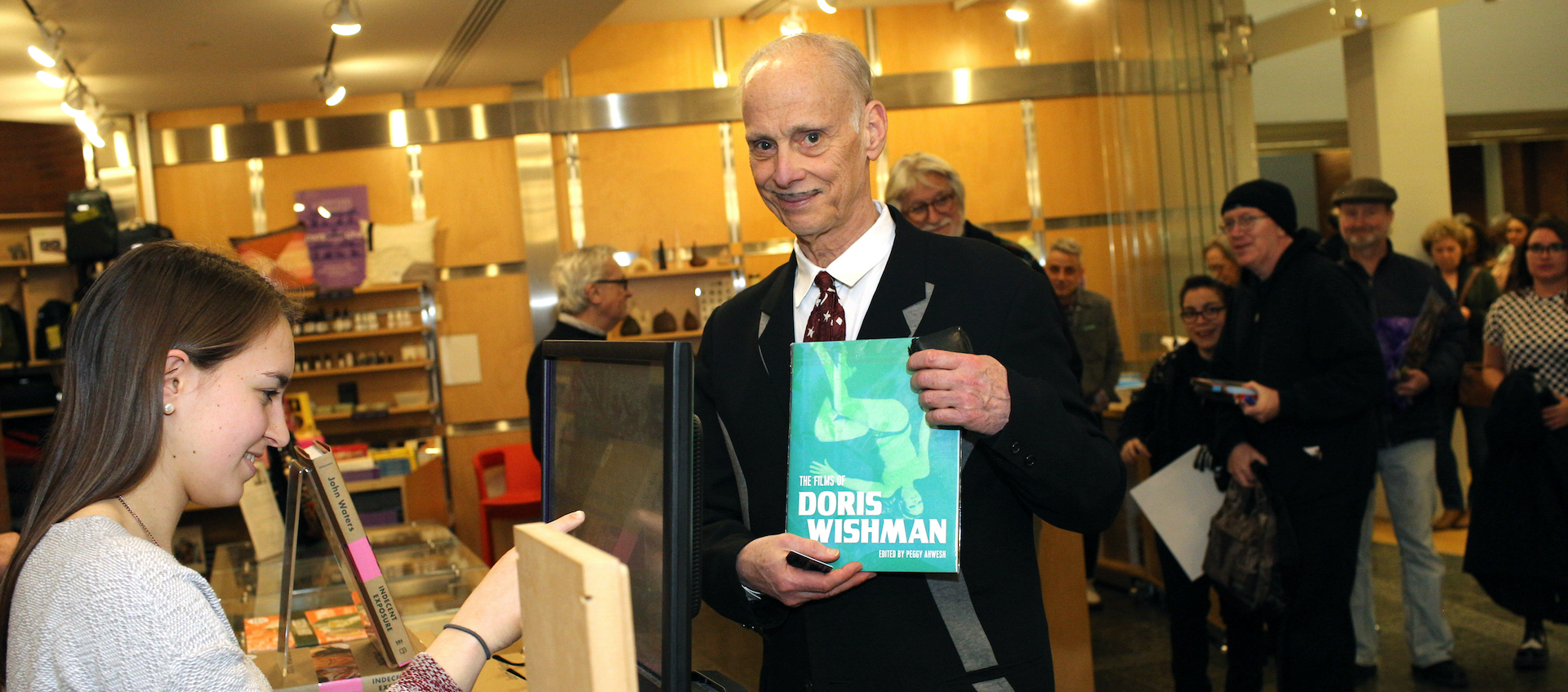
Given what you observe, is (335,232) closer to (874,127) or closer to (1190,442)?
(1190,442)

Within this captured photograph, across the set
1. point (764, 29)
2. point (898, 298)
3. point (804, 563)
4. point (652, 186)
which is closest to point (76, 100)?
point (652, 186)

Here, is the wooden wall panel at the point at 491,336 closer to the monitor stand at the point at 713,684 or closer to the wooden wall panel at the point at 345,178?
the wooden wall panel at the point at 345,178

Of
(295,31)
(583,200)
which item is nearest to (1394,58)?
(583,200)

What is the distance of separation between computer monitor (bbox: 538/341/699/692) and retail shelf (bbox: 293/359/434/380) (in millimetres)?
6486

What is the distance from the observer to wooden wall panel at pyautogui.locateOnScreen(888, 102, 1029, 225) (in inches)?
320

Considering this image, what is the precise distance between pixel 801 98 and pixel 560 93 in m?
6.64

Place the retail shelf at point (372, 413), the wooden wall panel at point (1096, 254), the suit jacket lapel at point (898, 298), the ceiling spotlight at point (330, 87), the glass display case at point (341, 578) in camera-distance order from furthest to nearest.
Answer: the wooden wall panel at point (1096, 254)
the retail shelf at point (372, 413)
the ceiling spotlight at point (330, 87)
the glass display case at point (341, 578)
the suit jacket lapel at point (898, 298)

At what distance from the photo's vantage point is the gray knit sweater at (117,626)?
1.12 m

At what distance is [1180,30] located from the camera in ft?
21.8

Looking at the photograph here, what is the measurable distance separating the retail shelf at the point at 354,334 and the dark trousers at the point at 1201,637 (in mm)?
5383

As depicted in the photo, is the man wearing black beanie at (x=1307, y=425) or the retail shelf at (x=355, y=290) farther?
the retail shelf at (x=355, y=290)

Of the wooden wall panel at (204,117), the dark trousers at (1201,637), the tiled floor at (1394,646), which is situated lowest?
the tiled floor at (1394,646)

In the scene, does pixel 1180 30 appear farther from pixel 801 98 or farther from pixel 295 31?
pixel 801 98

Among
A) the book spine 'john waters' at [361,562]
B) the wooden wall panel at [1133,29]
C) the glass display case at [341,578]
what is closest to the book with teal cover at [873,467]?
the book spine 'john waters' at [361,562]
